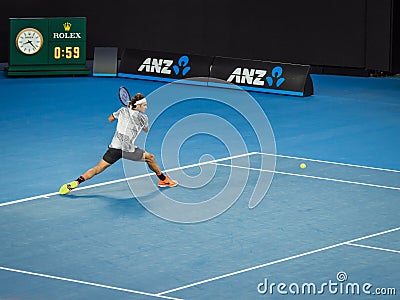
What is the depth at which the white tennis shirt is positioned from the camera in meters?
15.0

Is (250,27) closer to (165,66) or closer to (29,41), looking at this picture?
(165,66)

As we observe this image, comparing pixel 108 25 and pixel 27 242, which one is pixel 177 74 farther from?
pixel 27 242

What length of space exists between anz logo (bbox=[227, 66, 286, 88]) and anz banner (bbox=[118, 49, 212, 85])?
73 centimetres

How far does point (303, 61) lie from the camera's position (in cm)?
2711

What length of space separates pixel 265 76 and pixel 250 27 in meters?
3.84

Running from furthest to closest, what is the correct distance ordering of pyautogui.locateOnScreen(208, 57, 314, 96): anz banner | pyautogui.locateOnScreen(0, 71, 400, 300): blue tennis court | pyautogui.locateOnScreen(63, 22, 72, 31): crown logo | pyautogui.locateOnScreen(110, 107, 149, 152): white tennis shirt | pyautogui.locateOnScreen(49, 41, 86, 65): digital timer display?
pyautogui.locateOnScreen(49, 41, 86, 65): digital timer display
pyautogui.locateOnScreen(63, 22, 72, 31): crown logo
pyautogui.locateOnScreen(208, 57, 314, 96): anz banner
pyautogui.locateOnScreen(110, 107, 149, 152): white tennis shirt
pyautogui.locateOnScreen(0, 71, 400, 300): blue tennis court

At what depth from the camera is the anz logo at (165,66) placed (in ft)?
83.4

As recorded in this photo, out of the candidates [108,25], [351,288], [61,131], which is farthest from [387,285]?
[108,25]

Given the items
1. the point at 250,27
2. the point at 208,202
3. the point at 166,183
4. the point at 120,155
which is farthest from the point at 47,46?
the point at 208,202

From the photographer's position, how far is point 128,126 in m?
15.0

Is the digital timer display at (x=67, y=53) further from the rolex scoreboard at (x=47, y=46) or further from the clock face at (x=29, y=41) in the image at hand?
the clock face at (x=29, y=41)

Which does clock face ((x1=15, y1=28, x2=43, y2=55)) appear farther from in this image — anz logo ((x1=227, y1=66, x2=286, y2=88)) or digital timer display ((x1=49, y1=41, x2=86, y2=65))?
anz logo ((x1=227, y1=66, x2=286, y2=88))

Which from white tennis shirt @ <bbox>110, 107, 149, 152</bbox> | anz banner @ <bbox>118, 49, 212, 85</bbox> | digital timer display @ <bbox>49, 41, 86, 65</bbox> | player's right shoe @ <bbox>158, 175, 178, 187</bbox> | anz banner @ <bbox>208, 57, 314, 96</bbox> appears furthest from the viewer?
digital timer display @ <bbox>49, 41, 86, 65</bbox>

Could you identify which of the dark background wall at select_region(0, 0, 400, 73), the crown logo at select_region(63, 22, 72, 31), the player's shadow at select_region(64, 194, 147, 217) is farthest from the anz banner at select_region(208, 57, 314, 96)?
the player's shadow at select_region(64, 194, 147, 217)
